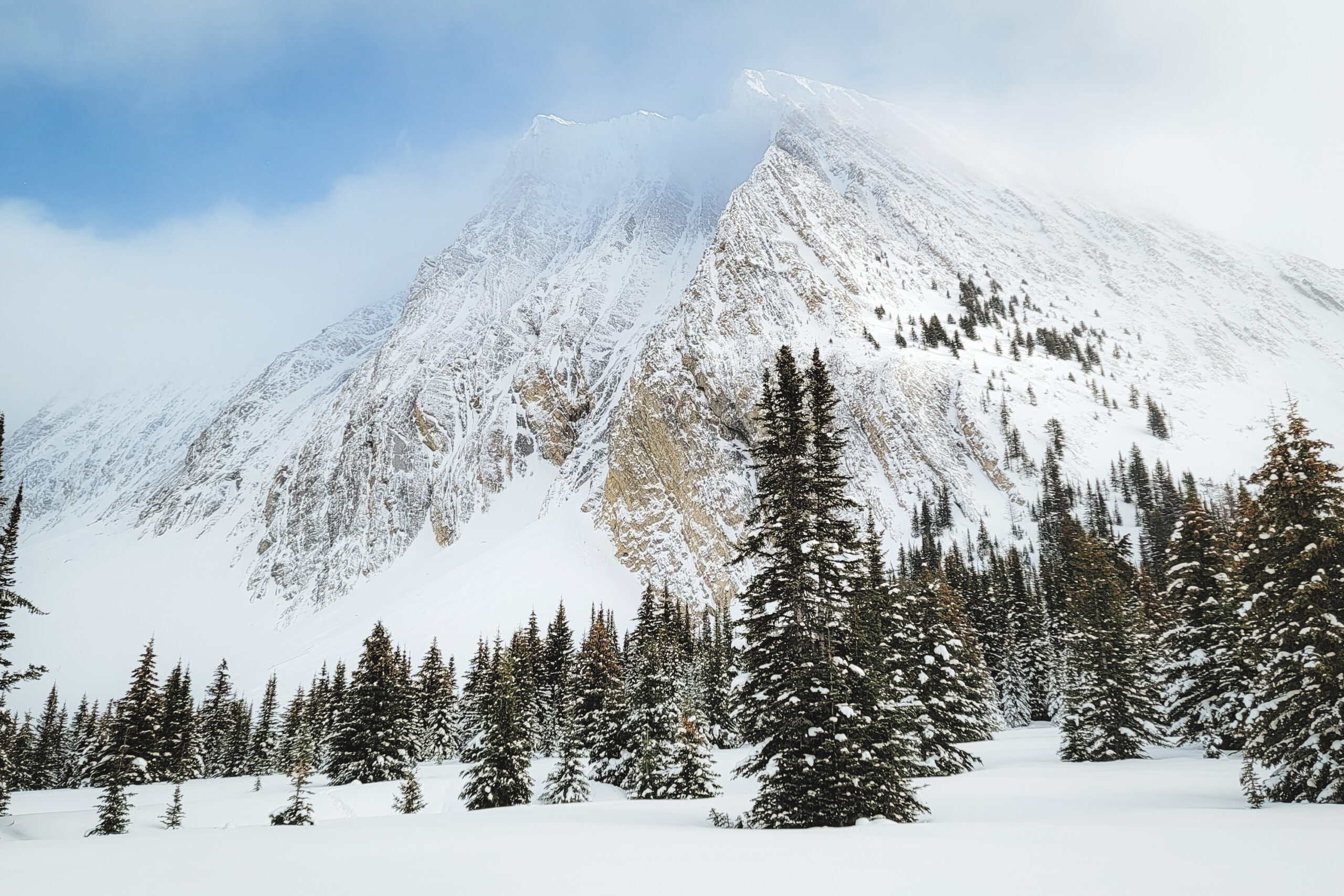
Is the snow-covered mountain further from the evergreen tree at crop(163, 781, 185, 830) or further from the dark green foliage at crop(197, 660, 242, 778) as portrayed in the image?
the evergreen tree at crop(163, 781, 185, 830)

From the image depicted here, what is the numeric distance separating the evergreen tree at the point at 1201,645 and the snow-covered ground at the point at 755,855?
324 inches

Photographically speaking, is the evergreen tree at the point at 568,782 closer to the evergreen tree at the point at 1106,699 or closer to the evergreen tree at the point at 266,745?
the evergreen tree at the point at 1106,699

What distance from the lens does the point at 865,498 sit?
121688 millimetres

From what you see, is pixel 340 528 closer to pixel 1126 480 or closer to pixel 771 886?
pixel 1126 480

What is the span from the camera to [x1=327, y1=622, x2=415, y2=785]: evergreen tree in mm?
39500

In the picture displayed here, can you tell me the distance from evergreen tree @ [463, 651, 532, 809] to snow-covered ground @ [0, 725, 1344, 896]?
10509 millimetres

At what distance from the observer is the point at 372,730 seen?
132 ft

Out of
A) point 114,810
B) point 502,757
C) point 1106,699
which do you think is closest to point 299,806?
point 114,810

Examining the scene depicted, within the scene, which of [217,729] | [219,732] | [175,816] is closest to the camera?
[175,816]

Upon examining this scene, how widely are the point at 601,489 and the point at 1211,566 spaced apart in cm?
11862

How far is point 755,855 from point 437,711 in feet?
196

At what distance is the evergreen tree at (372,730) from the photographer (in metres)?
Result: 39.5

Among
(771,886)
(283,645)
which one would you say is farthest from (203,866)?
(283,645)

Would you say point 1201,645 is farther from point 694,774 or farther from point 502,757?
point 502,757
